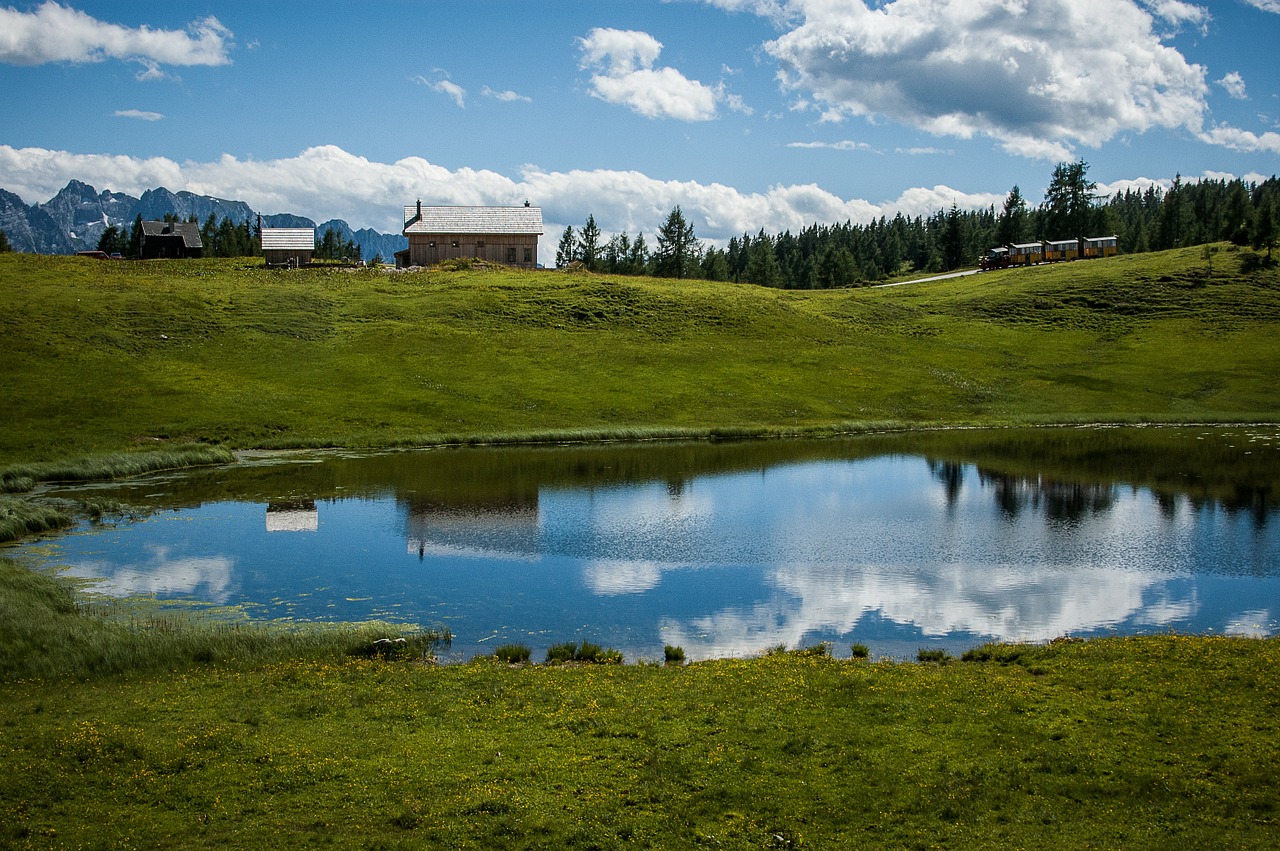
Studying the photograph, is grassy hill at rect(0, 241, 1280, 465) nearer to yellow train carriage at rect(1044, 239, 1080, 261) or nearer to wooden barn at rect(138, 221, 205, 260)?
wooden barn at rect(138, 221, 205, 260)

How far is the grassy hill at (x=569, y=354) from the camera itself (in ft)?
222

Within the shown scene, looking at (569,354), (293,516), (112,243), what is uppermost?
(112,243)

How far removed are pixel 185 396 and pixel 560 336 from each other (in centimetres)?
3545

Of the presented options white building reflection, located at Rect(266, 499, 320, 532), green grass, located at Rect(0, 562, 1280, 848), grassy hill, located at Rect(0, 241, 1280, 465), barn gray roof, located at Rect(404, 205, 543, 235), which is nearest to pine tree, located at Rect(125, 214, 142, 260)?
grassy hill, located at Rect(0, 241, 1280, 465)

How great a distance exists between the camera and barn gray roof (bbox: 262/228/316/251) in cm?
11881

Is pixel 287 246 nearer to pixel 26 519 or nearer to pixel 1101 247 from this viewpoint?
pixel 26 519

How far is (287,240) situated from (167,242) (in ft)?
84.5

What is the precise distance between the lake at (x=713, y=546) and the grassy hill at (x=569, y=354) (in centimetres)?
1276

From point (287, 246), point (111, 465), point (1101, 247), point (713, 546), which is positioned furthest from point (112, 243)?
point (713, 546)

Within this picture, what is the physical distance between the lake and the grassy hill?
12761 mm

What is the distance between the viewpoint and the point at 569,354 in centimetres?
8694

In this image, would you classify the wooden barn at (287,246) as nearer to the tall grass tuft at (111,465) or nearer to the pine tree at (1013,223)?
the tall grass tuft at (111,465)

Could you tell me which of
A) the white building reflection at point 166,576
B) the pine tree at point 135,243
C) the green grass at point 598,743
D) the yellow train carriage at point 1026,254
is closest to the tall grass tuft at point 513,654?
the green grass at point 598,743

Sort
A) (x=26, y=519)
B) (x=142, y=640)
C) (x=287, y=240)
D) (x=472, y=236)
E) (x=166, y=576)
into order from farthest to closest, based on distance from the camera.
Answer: (x=472, y=236) → (x=287, y=240) → (x=26, y=519) → (x=166, y=576) → (x=142, y=640)
